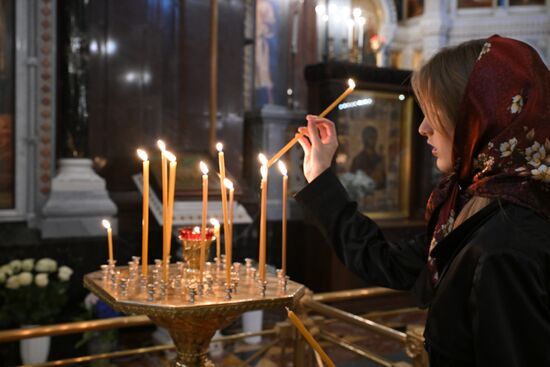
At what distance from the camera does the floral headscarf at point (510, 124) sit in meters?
1.12

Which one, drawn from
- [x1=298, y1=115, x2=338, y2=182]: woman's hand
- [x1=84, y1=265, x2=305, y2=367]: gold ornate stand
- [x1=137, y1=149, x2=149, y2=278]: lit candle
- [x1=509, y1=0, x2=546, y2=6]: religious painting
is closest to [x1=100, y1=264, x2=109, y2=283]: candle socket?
[x1=84, y1=265, x2=305, y2=367]: gold ornate stand

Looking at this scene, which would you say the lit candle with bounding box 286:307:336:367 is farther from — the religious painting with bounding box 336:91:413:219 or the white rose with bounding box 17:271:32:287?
the religious painting with bounding box 336:91:413:219

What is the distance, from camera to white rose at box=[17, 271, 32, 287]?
449cm

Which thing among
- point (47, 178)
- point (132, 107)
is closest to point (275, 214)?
point (132, 107)

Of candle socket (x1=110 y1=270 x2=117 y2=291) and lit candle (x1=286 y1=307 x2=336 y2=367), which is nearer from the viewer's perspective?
lit candle (x1=286 y1=307 x2=336 y2=367)

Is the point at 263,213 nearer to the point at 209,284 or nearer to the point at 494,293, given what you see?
the point at 209,284

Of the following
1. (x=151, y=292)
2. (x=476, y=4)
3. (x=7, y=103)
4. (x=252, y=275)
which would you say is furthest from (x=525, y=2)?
(x=151, y=292)

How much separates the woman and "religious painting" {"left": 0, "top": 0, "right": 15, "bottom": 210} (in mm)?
5140

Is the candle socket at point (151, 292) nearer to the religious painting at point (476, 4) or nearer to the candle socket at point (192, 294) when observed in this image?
the candle socket at point (192, 294)

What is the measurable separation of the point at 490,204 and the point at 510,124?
0.50ft

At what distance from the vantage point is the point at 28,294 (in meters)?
4.56

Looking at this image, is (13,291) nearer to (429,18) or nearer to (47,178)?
(47,178)

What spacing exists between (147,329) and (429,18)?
894 centimetres

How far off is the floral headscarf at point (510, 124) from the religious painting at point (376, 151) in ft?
18.4
